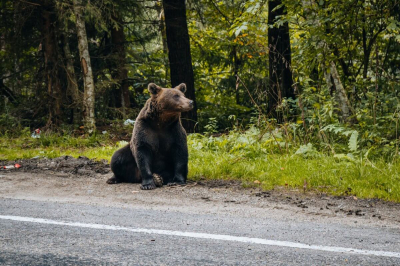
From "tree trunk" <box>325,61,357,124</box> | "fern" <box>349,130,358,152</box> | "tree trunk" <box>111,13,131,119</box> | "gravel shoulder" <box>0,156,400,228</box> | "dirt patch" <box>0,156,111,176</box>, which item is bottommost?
"gravel shoulder" <box>0,156,400,228</box>

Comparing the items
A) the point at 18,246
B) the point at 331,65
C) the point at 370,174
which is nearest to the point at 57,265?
the point at 18,246

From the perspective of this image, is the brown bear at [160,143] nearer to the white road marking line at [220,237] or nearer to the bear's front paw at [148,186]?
the bear's front paw at [148,186]

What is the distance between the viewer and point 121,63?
54.0 ft

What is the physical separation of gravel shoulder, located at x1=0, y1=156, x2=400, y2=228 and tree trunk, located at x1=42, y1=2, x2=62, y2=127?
6888 millimetres

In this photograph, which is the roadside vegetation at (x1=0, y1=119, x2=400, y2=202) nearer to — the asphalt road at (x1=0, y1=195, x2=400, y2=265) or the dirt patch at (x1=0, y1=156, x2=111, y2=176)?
the dirt patch at (x1=0, y1=156, x2=111, y2=176)

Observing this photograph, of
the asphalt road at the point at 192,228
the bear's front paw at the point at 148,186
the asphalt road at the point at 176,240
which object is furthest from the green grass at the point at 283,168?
the asphalt road at the point at 176,240

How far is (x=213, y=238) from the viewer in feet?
14.7

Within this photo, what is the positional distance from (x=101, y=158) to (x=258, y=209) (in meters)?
5.54

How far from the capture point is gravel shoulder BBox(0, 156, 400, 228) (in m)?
5.55

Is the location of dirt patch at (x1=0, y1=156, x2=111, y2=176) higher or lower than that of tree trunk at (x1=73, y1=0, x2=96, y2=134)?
lower

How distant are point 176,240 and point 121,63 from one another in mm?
12823

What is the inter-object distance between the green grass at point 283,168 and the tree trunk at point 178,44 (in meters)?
3.49

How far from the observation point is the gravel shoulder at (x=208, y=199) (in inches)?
219

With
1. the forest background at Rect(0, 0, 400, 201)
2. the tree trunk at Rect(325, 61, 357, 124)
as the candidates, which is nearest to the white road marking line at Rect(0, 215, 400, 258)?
the forest background at Rect(0, 0, 400, 201)
